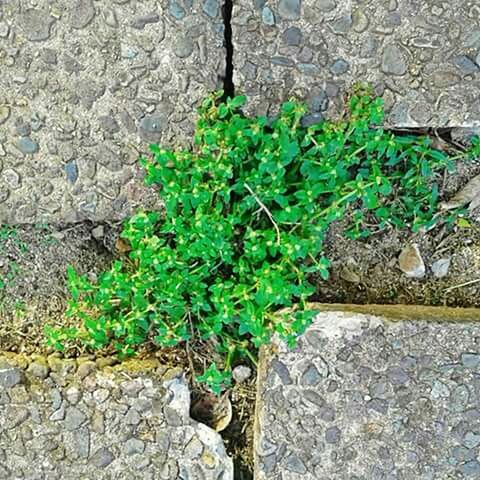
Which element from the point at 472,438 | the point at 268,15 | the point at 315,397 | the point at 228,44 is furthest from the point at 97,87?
the point at 472,438

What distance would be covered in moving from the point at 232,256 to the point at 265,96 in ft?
1.31

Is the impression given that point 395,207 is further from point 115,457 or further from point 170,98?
point 115,457

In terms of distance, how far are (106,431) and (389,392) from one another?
0.73 m

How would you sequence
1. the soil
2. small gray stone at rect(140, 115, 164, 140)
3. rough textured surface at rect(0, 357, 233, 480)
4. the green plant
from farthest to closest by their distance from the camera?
the soil, rough textured surface at rect(0, 357, 233, 480), small gray stone at rect(140, 115, 164, 140), the green plant

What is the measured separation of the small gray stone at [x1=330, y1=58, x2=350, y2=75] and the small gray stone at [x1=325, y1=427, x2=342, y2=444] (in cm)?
88

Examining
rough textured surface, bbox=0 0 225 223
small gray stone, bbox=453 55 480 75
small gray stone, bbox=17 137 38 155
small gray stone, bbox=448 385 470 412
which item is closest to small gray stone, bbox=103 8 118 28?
rough textured surface, bbox=0 0 225 223

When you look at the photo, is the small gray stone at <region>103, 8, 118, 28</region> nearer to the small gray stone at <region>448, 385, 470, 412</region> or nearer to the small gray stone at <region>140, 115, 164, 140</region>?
the small gray stone at <region>140, 115, 164, 140</region>

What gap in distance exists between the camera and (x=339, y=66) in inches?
77.2

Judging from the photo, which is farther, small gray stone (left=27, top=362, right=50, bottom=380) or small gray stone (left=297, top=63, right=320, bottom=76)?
small gray stone (left=27, top=362, right=50, bottom=380)

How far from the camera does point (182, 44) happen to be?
197 centimetres

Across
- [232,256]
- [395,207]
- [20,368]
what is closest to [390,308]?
[395,207]

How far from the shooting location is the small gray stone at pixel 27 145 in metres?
2.03

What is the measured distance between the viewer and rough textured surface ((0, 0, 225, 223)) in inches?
77.5

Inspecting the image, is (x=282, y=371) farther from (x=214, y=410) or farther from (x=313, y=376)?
(x=214, y=410)
